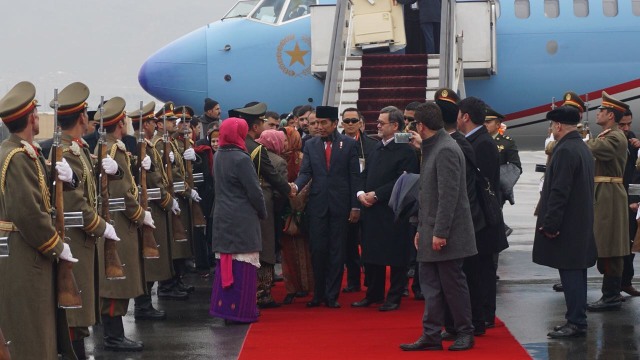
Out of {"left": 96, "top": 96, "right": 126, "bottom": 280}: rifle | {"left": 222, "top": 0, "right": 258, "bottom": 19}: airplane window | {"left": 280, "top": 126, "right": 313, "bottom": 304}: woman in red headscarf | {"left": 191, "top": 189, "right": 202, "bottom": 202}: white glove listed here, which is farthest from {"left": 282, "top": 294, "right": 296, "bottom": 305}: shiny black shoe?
{"left": 222, "top": 0, "right": 258, "bottom": 19}: airplane window

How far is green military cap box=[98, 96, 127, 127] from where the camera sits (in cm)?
876

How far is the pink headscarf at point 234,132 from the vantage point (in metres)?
9.55

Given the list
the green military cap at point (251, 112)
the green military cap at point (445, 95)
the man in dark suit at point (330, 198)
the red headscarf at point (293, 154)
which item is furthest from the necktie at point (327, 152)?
the green military cap at point (445, 95)

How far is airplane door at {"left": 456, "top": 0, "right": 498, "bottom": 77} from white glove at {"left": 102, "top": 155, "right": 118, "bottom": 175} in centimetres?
974

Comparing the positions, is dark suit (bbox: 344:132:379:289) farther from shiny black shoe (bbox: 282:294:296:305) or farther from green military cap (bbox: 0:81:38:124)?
green military cap (bbox: 0:81:38:124)

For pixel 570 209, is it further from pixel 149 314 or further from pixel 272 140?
pixel 149 314

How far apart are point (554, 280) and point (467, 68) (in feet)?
19.6

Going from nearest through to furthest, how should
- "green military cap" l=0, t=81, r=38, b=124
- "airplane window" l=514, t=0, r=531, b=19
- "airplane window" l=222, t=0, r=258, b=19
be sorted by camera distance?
"green military cap" l=0, t=81, r=38, b=124 → "airplane window" l=514, t=0, r=531, b=19 → "airplane window" l=222, t=0, r=258, b=19

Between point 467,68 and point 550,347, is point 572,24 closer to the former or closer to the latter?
point 467,68

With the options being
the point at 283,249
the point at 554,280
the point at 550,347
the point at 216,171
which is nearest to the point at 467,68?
the point at 554,280

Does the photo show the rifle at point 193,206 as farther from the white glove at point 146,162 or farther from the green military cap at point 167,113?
the white glove at point 146,162

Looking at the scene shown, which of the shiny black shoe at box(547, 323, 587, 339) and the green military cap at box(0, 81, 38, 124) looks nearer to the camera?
the green military cap at box(0, 81, 38, 124)

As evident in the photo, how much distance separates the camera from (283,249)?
10.9 m

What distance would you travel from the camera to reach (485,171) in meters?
8.70
